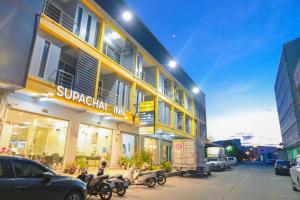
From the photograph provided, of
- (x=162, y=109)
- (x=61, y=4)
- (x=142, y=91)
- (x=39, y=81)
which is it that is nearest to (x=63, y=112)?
(x=39, y=81)

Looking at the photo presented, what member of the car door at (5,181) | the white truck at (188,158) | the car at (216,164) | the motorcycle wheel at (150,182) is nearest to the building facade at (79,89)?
the white truck at (188,158)

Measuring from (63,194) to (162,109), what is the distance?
66.2 feet

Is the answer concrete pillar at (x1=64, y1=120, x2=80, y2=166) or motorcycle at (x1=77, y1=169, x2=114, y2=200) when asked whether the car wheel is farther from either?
concrete pillar at (x1=64, y1=120, x2=80, y2=166)

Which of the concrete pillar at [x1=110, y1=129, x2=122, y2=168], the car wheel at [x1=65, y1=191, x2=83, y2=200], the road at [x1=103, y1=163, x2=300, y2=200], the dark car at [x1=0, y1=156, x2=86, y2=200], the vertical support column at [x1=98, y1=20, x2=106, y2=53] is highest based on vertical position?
the vertical support column at [x1=98, y1=20, x2=106, y2=53]

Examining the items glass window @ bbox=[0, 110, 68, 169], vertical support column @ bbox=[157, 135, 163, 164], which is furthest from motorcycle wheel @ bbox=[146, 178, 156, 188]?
vertical support column @ bbox=[157, 135, 163, 164]

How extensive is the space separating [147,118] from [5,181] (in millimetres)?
12872

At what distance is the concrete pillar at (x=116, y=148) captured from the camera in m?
16.4

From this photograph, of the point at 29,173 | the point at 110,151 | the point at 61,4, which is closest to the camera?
the point at 29,173

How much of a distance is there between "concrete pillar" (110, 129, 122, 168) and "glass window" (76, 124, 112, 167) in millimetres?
313

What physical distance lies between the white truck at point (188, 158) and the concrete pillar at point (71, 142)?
8.66m

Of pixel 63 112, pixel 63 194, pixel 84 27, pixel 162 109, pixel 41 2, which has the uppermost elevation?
pixel 84 27

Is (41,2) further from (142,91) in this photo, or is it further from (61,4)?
(142,91)

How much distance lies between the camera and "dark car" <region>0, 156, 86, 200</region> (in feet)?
14.3

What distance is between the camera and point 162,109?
82.5 feet
